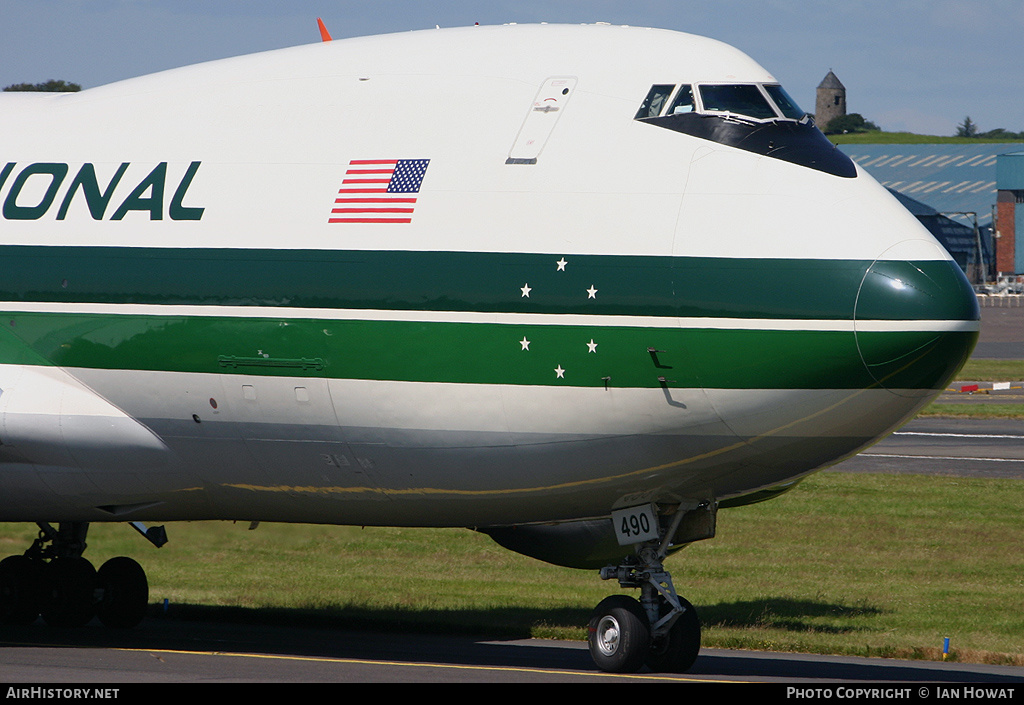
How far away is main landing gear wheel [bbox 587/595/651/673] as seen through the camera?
48.4 ft

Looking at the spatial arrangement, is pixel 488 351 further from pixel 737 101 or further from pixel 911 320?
pixel 911 320

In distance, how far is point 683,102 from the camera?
14578mm

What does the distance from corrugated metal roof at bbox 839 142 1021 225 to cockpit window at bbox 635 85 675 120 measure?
143265 millimetres

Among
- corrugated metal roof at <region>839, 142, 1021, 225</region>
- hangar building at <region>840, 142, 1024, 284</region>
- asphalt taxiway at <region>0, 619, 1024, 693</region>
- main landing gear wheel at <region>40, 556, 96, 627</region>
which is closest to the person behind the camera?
asphalt taxiway at <region>0, 619, 1024, 693</region>

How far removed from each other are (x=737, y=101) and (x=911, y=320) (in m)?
3.00

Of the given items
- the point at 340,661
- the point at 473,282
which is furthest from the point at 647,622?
the point at 340,661

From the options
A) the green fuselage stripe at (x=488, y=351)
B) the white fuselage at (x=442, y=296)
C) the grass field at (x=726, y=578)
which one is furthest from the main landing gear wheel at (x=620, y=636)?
the grass field at (x=726, y=578)

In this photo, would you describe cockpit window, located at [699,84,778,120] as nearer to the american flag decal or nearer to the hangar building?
the american flag decal

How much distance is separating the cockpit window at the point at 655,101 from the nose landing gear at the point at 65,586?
408 inches

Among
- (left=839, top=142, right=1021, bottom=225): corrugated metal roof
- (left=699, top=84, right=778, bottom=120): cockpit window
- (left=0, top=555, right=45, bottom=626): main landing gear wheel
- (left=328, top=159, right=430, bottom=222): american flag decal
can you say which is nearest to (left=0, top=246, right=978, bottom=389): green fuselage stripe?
(left=328, top=159, right=430, bottom=222): american flag decal

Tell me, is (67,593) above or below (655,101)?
below

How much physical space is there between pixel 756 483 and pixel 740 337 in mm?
1890

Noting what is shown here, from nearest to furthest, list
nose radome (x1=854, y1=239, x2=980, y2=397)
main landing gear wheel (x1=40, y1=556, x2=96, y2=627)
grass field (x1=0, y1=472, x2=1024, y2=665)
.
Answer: nose radome (x1=854, y1=239, x2=980, y2=397)
main landing gear wheel (x1=40, y1=556, x2=96, y2=627)
grass field (x1=0, y1=472, x2=1024, y2=665)

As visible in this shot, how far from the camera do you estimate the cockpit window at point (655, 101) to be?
14.6 metres
